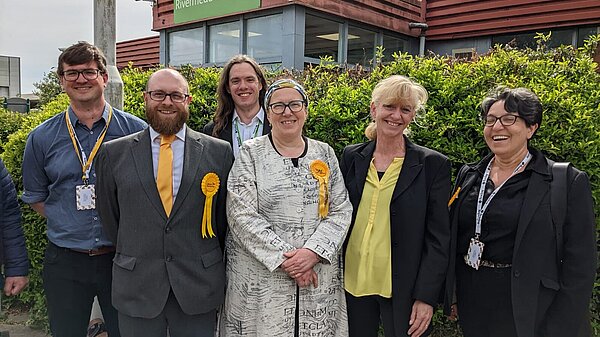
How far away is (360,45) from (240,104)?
8600 mm

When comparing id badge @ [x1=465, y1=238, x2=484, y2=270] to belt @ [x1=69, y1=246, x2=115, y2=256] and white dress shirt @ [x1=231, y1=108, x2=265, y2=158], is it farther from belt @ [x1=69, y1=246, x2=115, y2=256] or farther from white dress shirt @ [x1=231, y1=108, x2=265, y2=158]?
belt @ [x1=69, y1=246, x2=115, y2=256]

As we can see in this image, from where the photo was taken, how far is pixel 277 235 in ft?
8.52

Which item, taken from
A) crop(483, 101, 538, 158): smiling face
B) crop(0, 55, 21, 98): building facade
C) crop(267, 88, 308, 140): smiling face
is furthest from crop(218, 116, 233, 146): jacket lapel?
crop(0, 55, 21, 98): building facade

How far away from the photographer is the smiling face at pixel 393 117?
271 cm

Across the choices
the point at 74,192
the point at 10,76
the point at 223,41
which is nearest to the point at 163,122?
the point at 74,192

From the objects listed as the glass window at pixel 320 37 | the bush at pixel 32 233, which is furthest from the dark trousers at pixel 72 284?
the glass window at pixel 320 37

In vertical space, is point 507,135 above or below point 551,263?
above

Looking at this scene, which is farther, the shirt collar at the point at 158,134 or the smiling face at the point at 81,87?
the smiling face at the point at 81,87

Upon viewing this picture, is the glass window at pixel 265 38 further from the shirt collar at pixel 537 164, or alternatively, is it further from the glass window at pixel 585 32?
the shirt collar at pixel 537 164

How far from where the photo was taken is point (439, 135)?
3.34 metres

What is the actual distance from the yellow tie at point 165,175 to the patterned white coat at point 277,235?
318mm

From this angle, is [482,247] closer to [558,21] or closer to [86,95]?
[86,95]

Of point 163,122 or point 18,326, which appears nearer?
point 163,122

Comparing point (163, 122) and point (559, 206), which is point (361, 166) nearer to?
point (559, 206)
